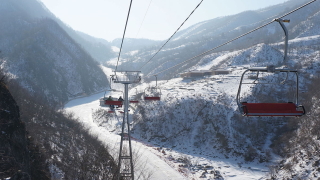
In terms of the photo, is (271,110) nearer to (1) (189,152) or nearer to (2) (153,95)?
(1) (189,152)

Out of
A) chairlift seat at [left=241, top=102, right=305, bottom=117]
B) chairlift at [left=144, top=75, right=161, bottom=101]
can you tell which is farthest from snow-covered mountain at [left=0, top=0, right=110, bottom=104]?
chairlift seat at [left=241, top=102, right=305, bottom=117]

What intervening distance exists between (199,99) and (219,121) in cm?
832

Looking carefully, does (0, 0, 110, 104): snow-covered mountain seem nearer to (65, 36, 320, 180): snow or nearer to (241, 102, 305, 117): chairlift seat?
(65, 36, 320, 180): snow

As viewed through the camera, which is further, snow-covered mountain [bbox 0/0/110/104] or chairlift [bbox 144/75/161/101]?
snow-covered mountain [bbox 0/0/110/104]

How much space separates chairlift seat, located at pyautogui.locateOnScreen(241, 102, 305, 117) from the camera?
698 cm

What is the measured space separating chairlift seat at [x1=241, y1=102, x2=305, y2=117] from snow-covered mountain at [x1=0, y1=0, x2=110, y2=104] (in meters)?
103

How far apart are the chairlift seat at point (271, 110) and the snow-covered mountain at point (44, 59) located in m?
103

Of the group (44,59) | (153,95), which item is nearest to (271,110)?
(153,95)

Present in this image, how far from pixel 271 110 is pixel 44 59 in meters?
132

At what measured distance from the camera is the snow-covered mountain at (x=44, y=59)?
4242 inches

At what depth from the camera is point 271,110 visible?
7.26 meters

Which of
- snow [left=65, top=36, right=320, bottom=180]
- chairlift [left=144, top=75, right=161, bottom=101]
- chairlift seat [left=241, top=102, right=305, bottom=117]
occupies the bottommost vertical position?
snow [left=65, top=36, right=320, bottom=180]

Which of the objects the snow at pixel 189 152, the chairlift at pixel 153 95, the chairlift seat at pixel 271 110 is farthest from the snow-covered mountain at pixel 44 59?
the chairlift seat at pixel 271 110

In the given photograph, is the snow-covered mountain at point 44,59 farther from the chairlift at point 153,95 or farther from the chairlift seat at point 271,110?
the chairlift seat at point 271,110
